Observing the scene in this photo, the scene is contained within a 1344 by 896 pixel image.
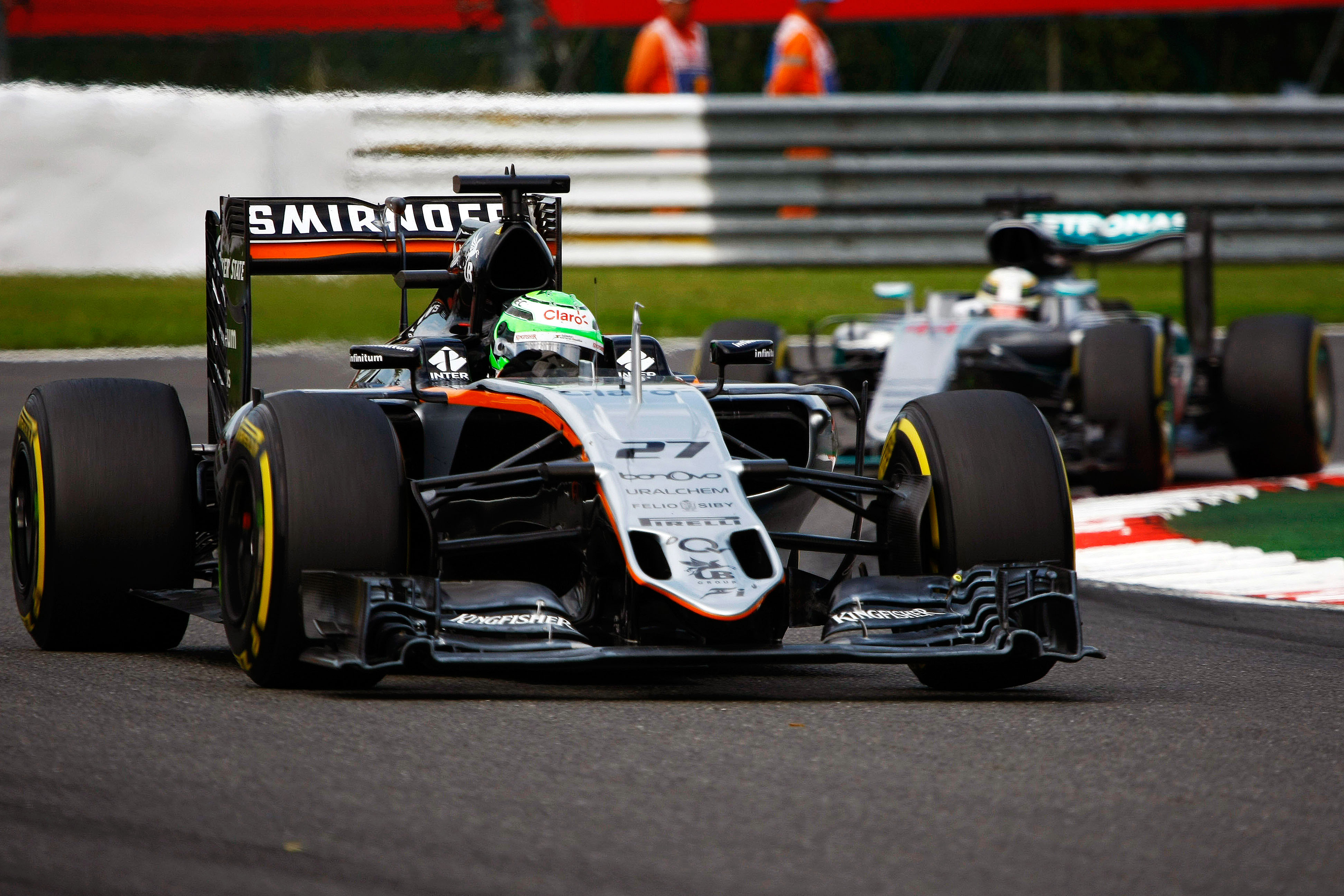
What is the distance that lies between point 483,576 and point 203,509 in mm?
1046

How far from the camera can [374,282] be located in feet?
46.6

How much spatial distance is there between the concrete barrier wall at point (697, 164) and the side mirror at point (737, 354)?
9422 millimetres

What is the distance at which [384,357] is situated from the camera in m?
5.92

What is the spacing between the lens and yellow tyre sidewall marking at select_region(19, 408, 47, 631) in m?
6.20

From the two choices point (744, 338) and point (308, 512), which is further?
point (744, 338)

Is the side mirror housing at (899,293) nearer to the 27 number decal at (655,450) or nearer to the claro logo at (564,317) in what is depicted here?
the claro logo at (564,317)

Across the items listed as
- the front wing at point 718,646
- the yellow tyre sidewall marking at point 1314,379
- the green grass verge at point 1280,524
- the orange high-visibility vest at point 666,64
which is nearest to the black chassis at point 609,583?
the front wing at point 718,646

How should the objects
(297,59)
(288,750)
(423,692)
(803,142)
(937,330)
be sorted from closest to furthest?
1. (288,750)
2. (423,692)
3. (937,330)
4. (297,59)
5. (803,142)

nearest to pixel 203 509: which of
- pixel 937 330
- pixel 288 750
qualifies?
pixel 288 750

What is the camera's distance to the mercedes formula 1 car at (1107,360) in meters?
10.5

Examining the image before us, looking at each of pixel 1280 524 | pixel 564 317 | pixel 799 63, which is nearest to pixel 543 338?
pixel 564 317

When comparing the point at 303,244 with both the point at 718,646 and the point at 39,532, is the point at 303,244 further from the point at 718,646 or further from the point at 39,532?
the point at 718,646

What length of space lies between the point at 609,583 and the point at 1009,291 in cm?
695

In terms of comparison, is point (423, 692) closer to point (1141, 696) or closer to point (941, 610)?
point (941, 610)
